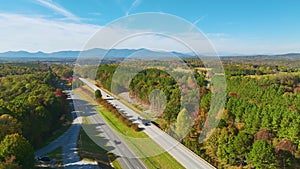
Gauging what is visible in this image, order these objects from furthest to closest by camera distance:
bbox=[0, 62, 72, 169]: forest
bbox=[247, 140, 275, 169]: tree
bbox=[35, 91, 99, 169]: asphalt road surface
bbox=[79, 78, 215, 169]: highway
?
bbox=[79, 78, 215, 169]: highway → bbox=[35, 91, 99, 169]: asphalt road surface → bbox=[247, 140, 275, 169]: tree → bbox=[0, 62, 72, 169]: forest

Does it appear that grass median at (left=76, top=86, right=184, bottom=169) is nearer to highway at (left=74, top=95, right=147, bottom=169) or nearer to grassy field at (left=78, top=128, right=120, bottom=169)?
highway at (left=74, top=95, right=147, bottom=169)

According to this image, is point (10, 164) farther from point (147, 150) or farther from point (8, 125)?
A: point (147, 150)

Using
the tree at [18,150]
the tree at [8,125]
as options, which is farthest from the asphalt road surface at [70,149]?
the tree at [8,125]

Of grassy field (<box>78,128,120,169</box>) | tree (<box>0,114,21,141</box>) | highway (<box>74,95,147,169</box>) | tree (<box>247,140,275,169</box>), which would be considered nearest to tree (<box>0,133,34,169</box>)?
tree (<box>0,114,21,141</box>)

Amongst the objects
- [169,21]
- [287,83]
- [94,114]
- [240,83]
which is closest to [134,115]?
[94,114]

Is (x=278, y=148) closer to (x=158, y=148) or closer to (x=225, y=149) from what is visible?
(x=225, y=149)

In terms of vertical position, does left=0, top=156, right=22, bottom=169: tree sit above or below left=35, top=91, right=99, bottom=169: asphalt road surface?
above
